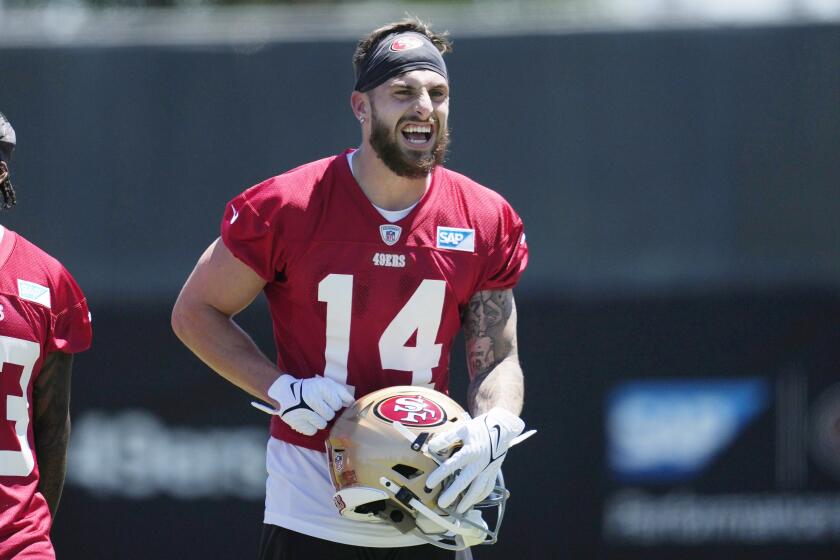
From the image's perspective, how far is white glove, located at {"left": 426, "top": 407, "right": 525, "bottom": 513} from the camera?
9.79 ft

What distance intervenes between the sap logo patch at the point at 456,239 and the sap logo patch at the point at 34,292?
103cm

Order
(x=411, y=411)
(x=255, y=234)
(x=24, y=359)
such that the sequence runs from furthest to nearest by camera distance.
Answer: (x=255, y=234) → (x=411, y=411) → (x=24, y=359)

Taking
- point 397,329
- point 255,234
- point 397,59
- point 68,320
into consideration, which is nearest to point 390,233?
point 397,329

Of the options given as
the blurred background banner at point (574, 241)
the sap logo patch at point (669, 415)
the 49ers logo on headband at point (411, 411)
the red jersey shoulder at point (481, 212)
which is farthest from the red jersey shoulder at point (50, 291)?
the sap logo patch at point (669, 415)

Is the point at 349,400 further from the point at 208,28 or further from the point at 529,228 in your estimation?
the point at 208,28

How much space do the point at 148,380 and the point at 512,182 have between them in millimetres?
1965

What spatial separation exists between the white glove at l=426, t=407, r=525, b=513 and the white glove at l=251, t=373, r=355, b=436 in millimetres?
286

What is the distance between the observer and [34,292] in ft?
9.82

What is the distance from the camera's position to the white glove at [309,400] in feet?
10.2

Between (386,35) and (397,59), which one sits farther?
(386,35)

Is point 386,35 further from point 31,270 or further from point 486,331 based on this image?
point 31,270

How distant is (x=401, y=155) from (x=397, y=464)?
Answer: 0.83 meters

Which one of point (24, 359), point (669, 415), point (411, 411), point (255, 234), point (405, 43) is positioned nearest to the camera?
point (24, 359)

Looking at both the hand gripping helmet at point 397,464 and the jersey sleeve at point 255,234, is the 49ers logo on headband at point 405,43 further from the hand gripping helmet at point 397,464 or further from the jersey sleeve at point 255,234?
the hand gripping helmet at point 397,464
